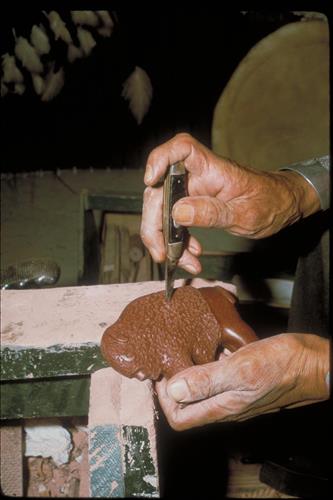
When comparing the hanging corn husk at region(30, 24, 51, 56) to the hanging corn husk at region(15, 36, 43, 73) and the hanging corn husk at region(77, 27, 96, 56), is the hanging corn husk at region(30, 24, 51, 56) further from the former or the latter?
the hanging corn husk at region(77, 27, 96, 56)

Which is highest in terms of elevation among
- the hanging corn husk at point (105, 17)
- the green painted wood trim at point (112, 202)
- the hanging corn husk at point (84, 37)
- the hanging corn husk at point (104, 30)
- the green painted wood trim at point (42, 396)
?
the hanging corn husk at point (105, 17)

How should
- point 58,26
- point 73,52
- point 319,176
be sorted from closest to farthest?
point 319,176, point 58,26, point 73,52

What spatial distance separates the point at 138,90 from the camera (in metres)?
4.90

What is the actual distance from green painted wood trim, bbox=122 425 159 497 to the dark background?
15.0 feet

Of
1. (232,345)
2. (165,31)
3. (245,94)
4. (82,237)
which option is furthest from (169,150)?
(165,31)

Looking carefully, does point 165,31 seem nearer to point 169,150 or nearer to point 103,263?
point 103,263

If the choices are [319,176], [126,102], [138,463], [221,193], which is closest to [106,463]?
[138,463]

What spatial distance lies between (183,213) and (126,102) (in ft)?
16.8

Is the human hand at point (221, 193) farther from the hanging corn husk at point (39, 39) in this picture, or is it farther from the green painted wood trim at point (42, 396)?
the hanging corn husk at point (39, 39)

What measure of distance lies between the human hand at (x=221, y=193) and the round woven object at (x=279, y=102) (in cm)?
245

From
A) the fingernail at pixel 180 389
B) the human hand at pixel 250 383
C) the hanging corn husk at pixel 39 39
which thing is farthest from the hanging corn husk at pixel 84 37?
the fingernail at pixel 180 389

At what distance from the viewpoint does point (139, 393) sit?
58.9 inches

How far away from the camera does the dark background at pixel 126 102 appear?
5.46m

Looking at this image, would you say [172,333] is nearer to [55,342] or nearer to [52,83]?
[55,342]
